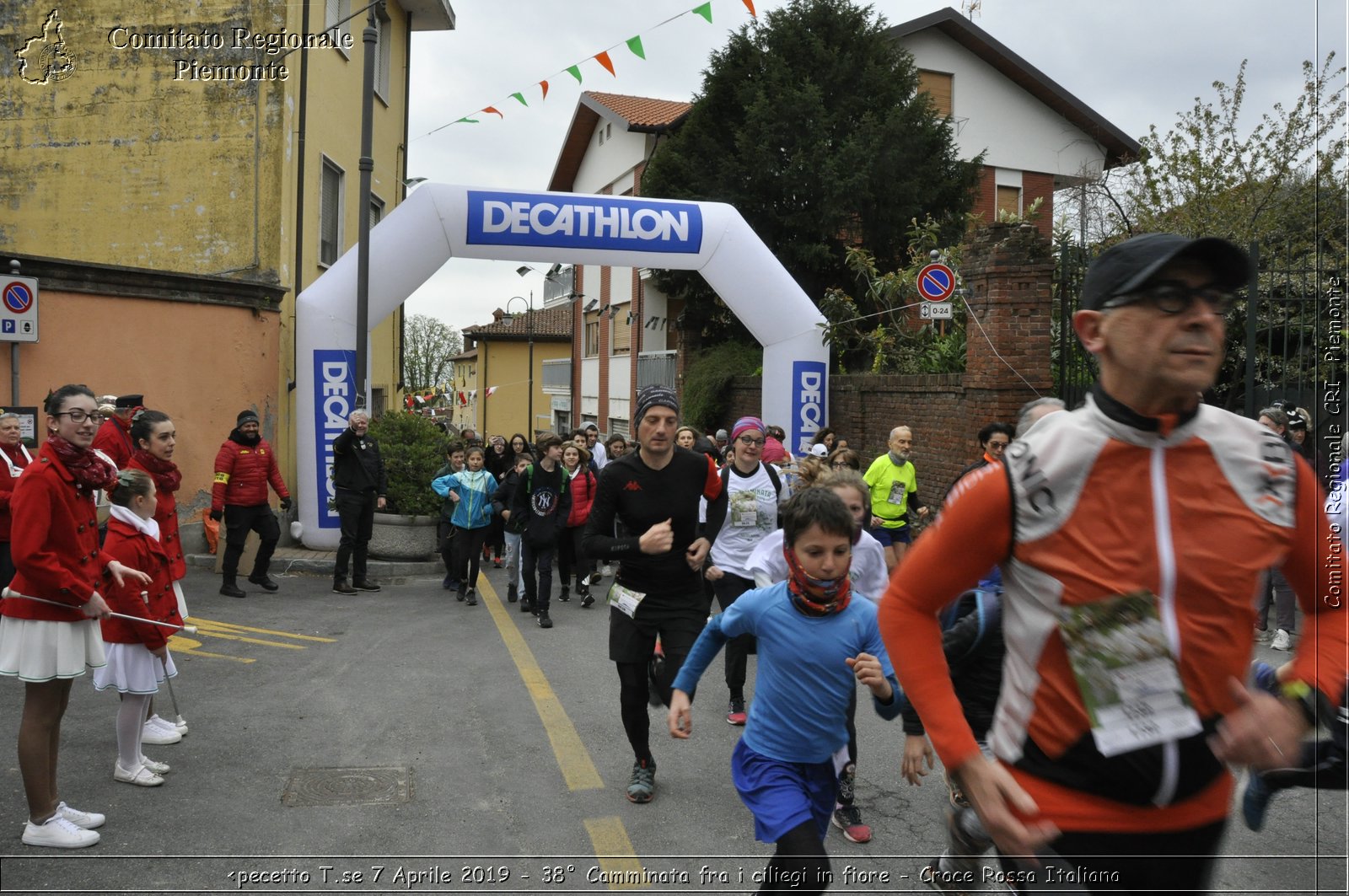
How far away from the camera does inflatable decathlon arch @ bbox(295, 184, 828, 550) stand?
525 inches

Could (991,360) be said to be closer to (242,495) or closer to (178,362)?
(242,495)

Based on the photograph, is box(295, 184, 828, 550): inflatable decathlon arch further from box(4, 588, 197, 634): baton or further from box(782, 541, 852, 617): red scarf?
box(782, 541, 852, 617): red scarf

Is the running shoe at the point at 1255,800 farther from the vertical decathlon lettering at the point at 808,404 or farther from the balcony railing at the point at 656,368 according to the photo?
the balcony railing at the point at 656,368

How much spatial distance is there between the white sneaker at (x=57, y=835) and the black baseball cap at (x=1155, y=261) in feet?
15.0

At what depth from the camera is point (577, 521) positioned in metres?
12.1

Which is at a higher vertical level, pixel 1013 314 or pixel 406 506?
pixel 1013 314

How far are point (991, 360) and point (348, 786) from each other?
954 centimetres

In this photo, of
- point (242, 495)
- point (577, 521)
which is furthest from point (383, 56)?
point (577, 521)

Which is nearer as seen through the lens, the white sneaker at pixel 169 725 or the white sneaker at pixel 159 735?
the white sneaker at pixel 159 735

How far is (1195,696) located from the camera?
1.90 meters

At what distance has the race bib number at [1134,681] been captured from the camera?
188 centimetres

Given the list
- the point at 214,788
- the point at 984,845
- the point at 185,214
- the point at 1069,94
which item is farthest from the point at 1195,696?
the point at 1069,94

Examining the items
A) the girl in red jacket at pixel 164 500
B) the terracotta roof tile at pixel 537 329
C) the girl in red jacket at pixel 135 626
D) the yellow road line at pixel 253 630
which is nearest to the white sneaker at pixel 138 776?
the girl in red jacket at pixel 135 626

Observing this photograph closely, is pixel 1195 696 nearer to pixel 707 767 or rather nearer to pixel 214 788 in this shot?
pixel 707 767
